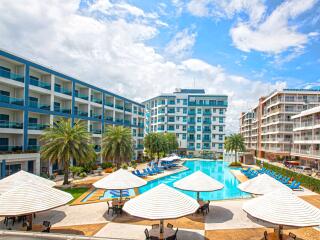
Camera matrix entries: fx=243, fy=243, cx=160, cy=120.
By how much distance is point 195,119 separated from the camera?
78.6 meters

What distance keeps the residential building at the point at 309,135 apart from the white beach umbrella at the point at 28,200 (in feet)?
141

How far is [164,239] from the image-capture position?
10.8 metres

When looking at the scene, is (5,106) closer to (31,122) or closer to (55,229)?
(31,122)

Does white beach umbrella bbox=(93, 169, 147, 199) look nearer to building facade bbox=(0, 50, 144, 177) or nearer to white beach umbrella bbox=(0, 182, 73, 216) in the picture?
white beach umbrella bbox=(0, 182, 73, 216)

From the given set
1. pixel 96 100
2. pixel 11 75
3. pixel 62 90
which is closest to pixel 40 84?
pixel 62 90

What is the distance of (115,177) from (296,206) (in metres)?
11.2

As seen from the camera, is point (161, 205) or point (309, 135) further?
point (309, 135)

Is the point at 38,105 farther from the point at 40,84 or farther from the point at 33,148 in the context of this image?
the point at 33,148

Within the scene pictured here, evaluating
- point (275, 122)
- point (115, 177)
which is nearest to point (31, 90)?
point (115, 177)

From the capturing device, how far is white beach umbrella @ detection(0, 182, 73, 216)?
401 inches

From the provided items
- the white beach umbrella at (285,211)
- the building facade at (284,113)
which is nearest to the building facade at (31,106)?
the white beach umbrella at (285,211)

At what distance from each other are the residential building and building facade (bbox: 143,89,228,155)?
2592 cm

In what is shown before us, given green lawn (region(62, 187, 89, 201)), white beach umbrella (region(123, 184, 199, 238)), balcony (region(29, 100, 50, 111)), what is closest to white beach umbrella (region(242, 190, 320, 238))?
white beach umbrella (region(123, 184, 199, 238))

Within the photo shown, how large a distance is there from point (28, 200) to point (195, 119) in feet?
230
